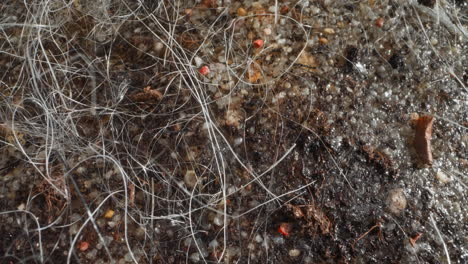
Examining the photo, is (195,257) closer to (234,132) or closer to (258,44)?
(234,132)

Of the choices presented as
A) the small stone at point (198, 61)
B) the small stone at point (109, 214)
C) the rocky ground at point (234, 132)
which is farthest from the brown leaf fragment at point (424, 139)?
the small stone at point (109, 214)

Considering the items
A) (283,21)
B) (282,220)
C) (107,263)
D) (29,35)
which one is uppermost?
(283,21)

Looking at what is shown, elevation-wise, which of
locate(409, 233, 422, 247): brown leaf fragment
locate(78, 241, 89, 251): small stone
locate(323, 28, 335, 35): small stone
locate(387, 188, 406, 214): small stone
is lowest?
locate(78, 241, 89, 251): small stone

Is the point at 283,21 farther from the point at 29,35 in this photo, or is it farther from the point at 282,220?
the point at 29,35

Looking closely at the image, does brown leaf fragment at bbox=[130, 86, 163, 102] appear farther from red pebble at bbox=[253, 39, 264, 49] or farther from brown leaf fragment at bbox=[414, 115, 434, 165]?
brown leaf fragment at bbox=[414, 115, 434, 165]

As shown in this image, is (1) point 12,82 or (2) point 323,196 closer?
(2) point 323,196

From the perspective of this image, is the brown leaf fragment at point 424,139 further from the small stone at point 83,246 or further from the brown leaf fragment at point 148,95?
the small stone at point 83,246

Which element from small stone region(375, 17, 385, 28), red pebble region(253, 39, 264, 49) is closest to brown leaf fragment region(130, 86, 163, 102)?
red pebble region(253, 39, 264, 49)

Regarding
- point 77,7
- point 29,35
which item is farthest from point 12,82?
point 77,7
